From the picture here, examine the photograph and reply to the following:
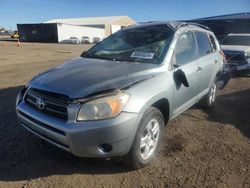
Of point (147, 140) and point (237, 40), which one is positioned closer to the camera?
point (147, 140)

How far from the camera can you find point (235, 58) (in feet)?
36.2

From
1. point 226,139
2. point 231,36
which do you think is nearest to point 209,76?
point 226,139

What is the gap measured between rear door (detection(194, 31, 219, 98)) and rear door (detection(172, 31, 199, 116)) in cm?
21

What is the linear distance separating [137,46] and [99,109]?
1.79 meters

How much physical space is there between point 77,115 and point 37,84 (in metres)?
0.84

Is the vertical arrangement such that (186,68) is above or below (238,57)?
above

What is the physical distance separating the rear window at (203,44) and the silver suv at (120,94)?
338mm

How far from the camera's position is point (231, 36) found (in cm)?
1295

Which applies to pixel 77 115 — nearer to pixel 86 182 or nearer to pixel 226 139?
pixel 86 182

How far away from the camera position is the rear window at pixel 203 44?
18.4ft

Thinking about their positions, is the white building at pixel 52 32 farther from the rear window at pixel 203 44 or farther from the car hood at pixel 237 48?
the rear window at pixel 203 44

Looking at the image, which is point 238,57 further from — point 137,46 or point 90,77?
point 90,77

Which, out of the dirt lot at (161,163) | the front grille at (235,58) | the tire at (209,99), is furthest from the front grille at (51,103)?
the front grille at (235,58)

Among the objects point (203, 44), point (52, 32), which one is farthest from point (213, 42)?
point (52, 32)
